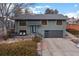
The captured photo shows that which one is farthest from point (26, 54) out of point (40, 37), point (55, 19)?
point (55, 19)

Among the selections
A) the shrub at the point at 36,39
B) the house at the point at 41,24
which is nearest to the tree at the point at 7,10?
the house at the point at 41,24

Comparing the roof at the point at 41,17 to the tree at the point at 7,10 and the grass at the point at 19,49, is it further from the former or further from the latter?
the grass at the point at 19,49

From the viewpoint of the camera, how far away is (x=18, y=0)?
4.44 m

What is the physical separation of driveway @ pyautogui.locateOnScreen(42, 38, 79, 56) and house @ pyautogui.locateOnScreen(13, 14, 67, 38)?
0.23ft

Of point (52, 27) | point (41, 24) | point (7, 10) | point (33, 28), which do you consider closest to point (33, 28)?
point (33, 28)

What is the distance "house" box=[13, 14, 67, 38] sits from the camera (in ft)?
14.6

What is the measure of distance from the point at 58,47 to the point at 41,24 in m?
0.36

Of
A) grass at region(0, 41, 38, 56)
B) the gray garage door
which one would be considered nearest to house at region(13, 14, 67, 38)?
the gray garage door

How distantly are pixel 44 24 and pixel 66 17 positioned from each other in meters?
0.29

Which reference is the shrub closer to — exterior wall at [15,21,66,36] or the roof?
exterior wall at [15,21,66,36]

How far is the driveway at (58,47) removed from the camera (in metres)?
4.46

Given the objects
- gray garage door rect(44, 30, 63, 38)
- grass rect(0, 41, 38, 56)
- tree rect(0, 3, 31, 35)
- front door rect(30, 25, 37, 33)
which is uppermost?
tree rect(0, 3, 31, 35)

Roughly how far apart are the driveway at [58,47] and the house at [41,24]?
2.7 inches

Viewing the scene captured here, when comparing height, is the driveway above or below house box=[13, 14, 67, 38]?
below
